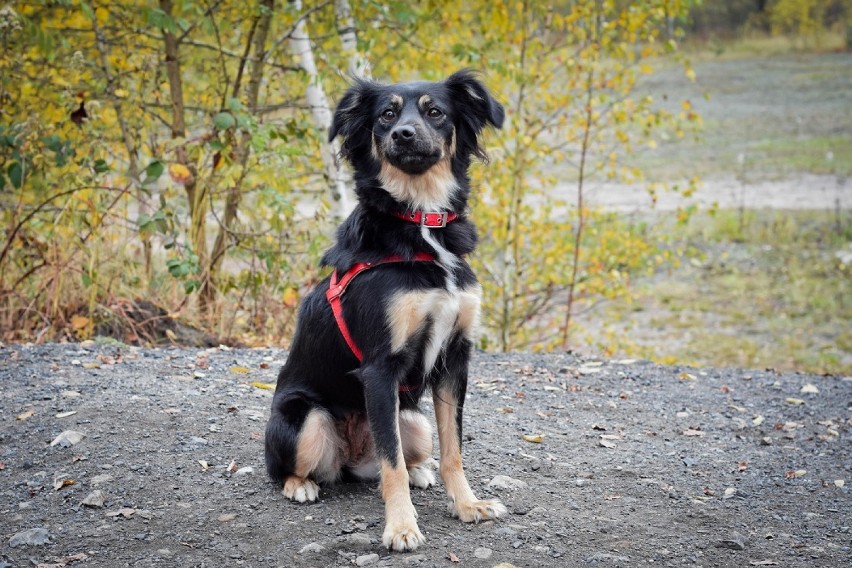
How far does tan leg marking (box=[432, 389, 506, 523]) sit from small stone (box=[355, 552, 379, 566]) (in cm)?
50

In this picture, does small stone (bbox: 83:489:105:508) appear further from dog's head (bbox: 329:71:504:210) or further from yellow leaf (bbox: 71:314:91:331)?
yellow leaf (bbox: 71:314:91:331)

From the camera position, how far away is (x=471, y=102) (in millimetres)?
3906

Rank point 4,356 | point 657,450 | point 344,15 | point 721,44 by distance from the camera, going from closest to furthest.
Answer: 1. point 657,450
2. point 4,356
3. point 344,15
4. point 721,44

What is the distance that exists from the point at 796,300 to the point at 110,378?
29.8 feet

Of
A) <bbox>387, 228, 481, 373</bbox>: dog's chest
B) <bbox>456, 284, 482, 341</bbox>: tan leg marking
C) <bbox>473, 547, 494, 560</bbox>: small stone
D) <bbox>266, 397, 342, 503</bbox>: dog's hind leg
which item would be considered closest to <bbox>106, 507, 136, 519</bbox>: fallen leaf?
<bbox>266, 397, 342, 503</bbox>: dog's hind leg

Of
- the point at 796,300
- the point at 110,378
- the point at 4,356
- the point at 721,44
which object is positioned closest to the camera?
the point at 110,378

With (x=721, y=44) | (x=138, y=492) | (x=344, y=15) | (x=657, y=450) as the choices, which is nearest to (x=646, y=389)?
(x=657, y=450)

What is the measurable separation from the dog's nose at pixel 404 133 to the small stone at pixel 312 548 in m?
1.62

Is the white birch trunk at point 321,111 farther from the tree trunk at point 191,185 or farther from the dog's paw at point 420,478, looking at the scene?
the dog's paw at point 420,478

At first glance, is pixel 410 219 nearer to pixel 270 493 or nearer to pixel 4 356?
pixel 270 493

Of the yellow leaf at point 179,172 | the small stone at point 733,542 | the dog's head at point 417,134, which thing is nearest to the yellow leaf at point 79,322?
the yellow leaf at point 179,172

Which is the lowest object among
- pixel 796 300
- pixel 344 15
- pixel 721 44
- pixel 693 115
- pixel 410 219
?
pixel 796 300

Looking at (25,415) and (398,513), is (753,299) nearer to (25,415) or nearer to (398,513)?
(398,513)

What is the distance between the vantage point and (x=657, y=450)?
458cm
